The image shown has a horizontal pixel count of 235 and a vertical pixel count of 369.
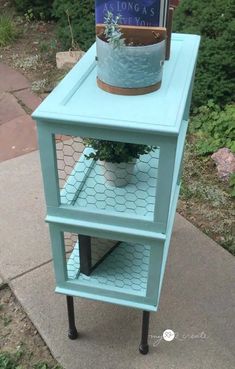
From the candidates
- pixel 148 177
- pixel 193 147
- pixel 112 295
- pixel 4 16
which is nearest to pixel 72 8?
pixel 4 16

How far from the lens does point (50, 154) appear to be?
1277mm

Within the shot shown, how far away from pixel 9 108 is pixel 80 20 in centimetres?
113

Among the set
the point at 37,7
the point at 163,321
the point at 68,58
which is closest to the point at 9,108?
the point at 68,58

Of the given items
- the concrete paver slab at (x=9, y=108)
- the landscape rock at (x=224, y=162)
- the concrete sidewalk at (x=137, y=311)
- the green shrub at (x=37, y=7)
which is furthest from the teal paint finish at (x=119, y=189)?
the green shrub at (x=37, y=7)

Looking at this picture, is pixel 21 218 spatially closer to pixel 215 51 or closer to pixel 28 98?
pixel 28 98

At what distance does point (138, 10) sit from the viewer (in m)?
1.24

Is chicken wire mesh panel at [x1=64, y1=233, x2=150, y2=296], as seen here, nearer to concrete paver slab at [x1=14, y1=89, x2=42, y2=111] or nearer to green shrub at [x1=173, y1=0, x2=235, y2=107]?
green shrub at [x1=173, y1=0, x2=235, y2=107]

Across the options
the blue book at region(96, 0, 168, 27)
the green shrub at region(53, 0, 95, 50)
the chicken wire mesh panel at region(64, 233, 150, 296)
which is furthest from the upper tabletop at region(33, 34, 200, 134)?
the green shrub at region(53, 0, 95, 50)

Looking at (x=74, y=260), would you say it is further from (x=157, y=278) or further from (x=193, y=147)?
(x=193, y=147)

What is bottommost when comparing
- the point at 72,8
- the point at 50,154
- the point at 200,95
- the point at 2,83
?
the point at 2,83

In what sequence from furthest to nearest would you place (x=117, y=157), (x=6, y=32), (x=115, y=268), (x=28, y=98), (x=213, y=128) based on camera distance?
(x=6, y=32) → (x=28, y=98) → (x=213, y=128) → (x=115, y=268) → (x=117, y=157)

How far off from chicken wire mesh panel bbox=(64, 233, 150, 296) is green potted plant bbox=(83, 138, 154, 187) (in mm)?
244

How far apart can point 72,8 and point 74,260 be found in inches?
118

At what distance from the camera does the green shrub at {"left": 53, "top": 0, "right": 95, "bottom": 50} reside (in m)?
3.95
